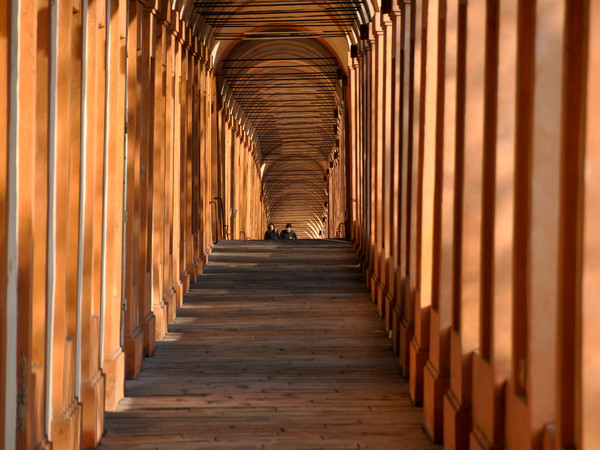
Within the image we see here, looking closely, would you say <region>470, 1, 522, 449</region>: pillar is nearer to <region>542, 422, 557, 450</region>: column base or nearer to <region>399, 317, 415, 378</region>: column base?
<region>542, 422, 557, 450</region>: column base

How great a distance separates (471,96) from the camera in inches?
257

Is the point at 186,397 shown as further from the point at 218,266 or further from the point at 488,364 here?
the point at 218,266

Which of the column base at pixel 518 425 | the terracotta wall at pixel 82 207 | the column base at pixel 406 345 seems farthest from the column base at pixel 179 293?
the column base at pixel 518 425

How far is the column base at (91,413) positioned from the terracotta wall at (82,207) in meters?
0.01

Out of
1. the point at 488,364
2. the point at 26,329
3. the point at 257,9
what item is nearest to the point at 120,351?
the point at 26,329

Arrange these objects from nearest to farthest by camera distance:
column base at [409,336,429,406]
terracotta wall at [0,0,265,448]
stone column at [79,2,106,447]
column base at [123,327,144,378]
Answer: terracotta wall at [0,0,265,448], stone column at [79,2,106,447], column base at [409,336,429,406], column base at [123,327,144,378]

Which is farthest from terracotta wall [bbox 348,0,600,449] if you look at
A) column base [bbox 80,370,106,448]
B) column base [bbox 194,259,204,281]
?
column base [bbox 194,259,204,281]

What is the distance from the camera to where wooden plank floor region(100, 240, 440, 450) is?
7453mm

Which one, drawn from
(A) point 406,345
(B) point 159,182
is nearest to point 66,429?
(A) point 406,345

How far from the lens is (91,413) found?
23.4ft

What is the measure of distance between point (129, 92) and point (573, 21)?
240 inches

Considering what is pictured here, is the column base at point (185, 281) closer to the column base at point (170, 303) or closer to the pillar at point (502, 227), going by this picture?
the column base at point (170, 303)

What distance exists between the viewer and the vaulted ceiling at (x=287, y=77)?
2092 centimetres

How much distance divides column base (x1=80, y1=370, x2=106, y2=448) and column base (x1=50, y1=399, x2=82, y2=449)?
0.51m
